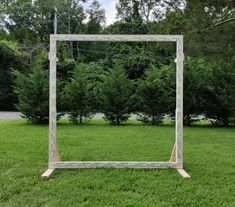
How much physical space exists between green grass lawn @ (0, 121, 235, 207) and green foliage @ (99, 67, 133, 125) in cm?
384

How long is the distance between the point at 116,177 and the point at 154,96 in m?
7.50

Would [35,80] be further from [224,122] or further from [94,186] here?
[94,186]

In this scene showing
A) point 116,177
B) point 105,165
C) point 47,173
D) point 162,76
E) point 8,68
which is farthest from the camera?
point 8,68

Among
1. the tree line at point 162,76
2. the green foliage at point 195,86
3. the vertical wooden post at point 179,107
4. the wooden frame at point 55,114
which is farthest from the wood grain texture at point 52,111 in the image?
the green foliage at point 195,86

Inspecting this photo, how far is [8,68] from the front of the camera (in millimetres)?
21500

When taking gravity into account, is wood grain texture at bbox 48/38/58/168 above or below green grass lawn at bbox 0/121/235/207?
above

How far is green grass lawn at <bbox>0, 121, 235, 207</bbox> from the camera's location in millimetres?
3973

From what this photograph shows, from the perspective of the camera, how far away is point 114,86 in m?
12.2

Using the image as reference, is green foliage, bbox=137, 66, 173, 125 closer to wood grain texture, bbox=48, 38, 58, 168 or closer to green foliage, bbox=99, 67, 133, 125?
green foliage, bbox=99, 67, 133, 125

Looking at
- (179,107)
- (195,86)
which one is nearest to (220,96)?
(195,86)

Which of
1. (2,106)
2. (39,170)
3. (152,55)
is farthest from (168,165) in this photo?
(2,106)

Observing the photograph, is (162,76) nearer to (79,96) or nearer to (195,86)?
(195,86)

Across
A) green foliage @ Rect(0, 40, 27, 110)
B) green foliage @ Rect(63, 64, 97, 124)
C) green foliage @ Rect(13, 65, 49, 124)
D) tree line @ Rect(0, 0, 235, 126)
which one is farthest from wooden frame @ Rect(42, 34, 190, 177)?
green foliage @ Rect(0, 40, 27, 110)

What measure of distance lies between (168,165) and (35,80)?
741 cm
